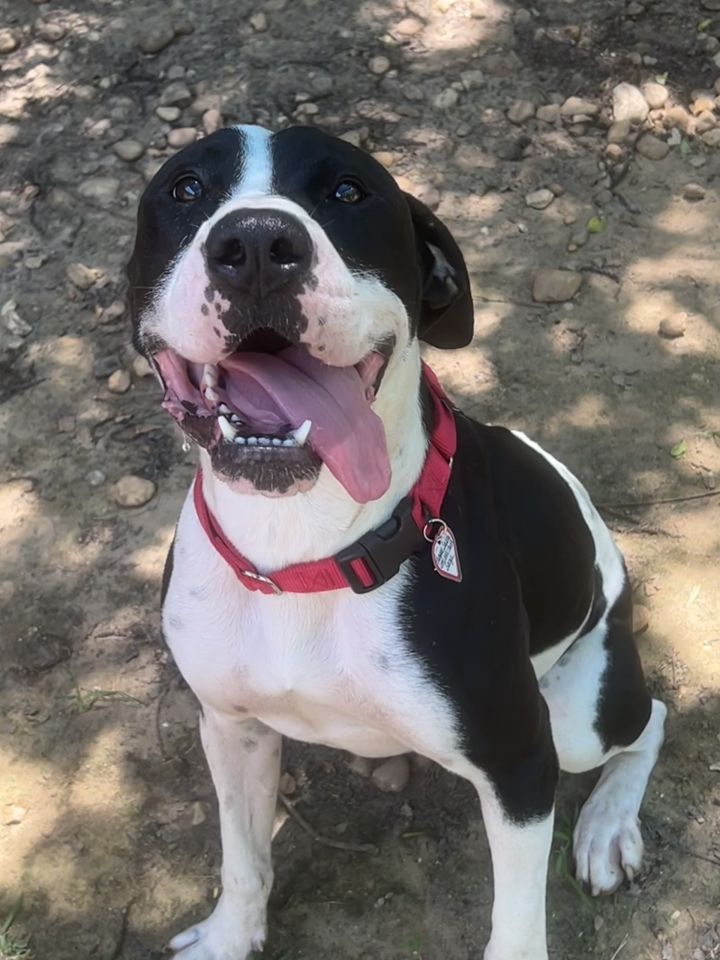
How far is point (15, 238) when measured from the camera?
5164mm

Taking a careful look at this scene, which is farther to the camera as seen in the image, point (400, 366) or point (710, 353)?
point (710, 353)

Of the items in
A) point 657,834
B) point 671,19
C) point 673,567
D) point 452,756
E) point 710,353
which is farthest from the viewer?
point 671,19

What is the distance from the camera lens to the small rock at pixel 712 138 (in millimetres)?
5312

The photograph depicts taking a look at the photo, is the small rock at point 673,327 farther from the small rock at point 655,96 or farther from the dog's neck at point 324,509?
the dog's neck at point 324,509

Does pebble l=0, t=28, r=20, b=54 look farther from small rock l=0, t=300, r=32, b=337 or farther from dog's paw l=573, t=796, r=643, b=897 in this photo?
dog's paw l=573, t=796, r=643, b=897

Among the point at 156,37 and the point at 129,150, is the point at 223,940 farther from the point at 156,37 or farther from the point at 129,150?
the point at 156,37

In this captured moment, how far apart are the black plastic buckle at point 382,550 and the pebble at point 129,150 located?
3.49 m

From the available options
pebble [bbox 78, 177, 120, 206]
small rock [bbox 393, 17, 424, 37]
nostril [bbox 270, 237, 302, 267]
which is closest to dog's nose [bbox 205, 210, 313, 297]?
nostril [bbox 270, 237, 302, 267]

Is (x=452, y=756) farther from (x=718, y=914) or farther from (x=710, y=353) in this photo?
(x=710, y=353)

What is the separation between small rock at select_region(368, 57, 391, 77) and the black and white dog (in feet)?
10.6

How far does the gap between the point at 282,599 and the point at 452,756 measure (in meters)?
0.53

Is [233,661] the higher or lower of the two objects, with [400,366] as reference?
lower

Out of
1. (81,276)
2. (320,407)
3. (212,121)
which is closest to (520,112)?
(212,121)

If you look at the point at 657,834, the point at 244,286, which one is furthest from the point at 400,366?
the point at 657,834
